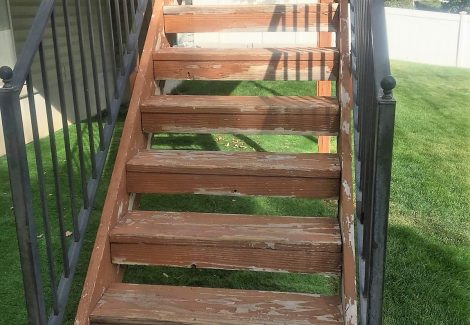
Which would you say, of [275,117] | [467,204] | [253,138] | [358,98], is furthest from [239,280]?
[253,138]

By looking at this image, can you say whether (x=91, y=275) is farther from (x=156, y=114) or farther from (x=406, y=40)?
(x=406, y=40)

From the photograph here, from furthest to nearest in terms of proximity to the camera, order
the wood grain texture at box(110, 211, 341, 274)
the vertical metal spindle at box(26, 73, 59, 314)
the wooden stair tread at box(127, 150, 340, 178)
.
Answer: the wooden stair tread at box(127, 150, 340, 178) < the wood grain texture at box(110, 211, 341, 274) < the vertical metal spindle at box(26, 73, 59, 314)

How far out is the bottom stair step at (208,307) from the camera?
7.05 ft

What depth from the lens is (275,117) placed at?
278 cm

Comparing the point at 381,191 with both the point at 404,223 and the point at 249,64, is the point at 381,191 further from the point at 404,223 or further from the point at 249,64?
the point at 404,223

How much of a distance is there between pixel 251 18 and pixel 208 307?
188cm

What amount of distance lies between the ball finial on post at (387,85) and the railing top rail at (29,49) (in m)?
1.15

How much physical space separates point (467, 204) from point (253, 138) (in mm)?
2493

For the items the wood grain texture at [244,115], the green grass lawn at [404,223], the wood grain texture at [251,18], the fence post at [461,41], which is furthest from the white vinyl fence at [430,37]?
the wood grain texture at [244,115]

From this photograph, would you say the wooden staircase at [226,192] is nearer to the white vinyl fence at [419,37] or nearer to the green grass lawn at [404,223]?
the green grass lawn at [404,223]

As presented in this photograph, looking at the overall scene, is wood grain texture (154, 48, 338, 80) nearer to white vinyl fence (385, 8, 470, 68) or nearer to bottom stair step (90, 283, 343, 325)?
bottom stair step (90, 283, 343, 325)

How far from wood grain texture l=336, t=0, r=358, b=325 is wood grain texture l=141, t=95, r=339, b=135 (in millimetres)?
91

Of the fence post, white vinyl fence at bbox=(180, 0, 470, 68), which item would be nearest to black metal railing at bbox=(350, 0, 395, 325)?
white vinyl fence at bbox=(180, 0, 470, 68)

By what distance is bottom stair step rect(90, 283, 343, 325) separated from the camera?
215cm
